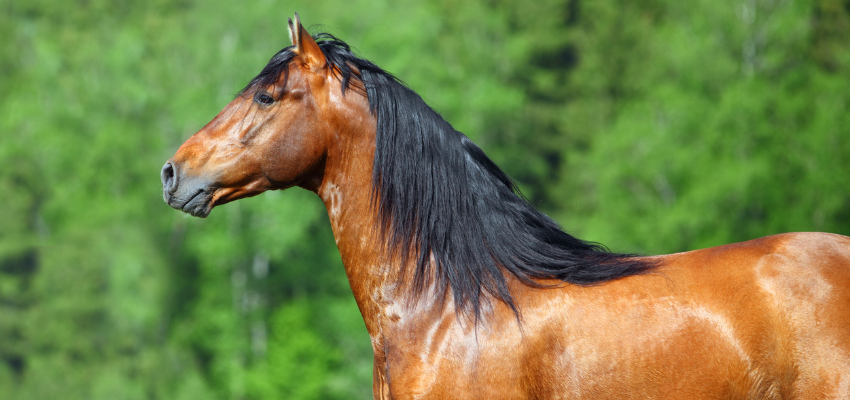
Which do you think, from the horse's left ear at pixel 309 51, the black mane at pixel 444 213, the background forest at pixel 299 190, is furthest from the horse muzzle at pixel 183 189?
the background forest at pixel 299 190

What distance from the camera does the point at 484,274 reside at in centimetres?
336

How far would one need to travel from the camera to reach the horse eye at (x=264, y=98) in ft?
11.3

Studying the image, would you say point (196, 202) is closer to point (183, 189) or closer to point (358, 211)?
point (183, 189)

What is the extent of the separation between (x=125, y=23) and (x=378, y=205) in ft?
114

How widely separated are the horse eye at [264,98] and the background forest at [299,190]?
18597 millimetres

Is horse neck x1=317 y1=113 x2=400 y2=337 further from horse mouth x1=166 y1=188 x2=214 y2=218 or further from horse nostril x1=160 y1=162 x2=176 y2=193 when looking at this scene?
horse nostril x1=160 y1=162 x2=176 y2=193

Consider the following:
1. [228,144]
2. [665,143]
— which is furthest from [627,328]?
[665,143]

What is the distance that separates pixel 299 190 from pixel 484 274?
21.4 metres

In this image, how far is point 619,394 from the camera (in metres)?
3.12

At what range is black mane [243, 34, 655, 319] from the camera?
3.36 metres

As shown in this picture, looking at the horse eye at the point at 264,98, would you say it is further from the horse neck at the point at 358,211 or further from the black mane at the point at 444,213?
the horse neck at the point at 358,211

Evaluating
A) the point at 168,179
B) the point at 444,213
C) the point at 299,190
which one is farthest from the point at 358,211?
the point at 299,190

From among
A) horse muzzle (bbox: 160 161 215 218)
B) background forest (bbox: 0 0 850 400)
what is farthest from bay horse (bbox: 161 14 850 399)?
background forest (bbox: 0 0 850 400)

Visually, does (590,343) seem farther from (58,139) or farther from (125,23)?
(125,23)
